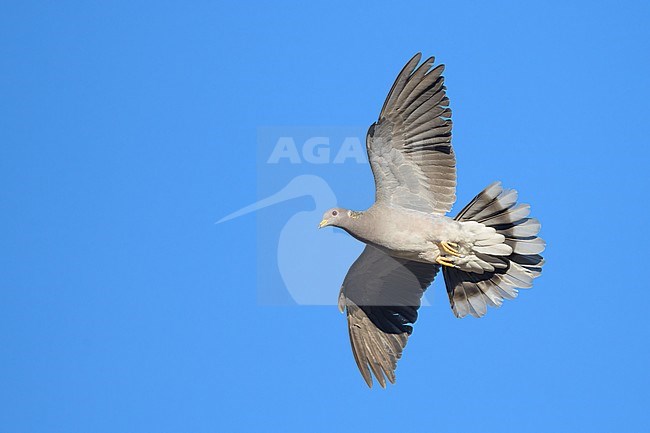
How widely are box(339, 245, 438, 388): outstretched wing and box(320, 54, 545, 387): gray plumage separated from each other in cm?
25

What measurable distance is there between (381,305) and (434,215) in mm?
1767

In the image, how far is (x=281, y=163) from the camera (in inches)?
487

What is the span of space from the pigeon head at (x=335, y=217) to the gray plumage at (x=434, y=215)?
0.01m

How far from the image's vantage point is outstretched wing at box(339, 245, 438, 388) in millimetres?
12148

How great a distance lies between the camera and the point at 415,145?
10.8m

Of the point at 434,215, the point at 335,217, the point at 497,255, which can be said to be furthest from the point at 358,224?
the point at 497,255

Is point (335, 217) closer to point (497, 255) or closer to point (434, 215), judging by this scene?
point (434, 215)

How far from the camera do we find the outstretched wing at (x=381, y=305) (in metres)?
12.1

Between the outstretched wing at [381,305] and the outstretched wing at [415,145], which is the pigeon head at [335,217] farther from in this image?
the outstretched wing at [381,305]

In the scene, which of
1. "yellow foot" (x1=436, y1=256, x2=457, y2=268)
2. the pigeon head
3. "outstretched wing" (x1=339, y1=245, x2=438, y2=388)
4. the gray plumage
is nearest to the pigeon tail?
the gray plumage

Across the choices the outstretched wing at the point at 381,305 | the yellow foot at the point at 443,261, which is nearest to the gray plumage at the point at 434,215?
the yellow foot at the point at 443,261

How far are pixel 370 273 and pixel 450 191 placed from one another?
174 centimetres

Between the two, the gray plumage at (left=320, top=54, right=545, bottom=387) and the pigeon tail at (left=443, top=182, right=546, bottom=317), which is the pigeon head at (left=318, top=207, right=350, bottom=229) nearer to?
the gray plumage at (left=320, top=54, right=545, bottom=387)

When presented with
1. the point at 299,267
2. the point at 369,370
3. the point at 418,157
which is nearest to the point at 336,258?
the point at 299,267
